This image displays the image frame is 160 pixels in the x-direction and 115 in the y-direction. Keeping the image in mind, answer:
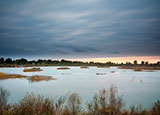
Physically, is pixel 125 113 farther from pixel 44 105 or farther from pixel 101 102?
pixel 44 105

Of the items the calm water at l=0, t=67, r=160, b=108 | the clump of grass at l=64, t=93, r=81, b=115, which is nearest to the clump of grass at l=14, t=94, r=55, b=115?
the clump of grass at l=64, t=93, r=81, b=115

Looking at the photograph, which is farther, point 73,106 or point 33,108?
point 73,106

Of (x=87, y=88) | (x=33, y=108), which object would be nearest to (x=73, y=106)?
(x=33, y=108)

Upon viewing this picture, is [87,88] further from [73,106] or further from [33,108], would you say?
[33,108]

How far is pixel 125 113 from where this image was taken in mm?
9625

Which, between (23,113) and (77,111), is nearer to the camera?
(23,113)

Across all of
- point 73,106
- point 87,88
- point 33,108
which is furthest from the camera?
point 87,88

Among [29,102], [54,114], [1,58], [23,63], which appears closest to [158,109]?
[54,114]

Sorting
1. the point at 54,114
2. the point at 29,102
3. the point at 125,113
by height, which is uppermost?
the point at 29,102

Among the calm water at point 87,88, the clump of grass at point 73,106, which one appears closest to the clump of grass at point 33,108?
the clump of grass at point 73,106

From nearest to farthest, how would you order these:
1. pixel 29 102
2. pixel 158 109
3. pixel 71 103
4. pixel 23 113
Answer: pixel 23 113 → pixel 29 102 → pixel 71 103 → pixel 158 109

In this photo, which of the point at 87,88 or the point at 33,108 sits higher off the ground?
the point at 33,108

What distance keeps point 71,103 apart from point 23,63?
6045 inches

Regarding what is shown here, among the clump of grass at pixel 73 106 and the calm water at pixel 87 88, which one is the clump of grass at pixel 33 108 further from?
the calm water at pixel 87 88
